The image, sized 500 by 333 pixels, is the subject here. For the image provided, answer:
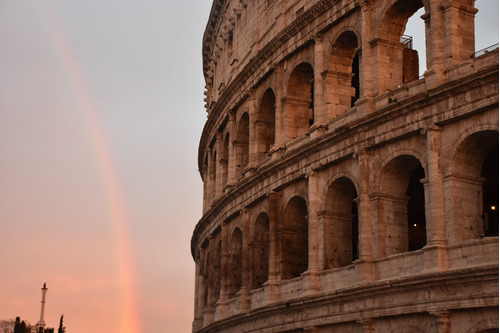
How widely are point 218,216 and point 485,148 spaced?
51.1 ft

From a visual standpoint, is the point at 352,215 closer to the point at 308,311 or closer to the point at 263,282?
the point at 308,311

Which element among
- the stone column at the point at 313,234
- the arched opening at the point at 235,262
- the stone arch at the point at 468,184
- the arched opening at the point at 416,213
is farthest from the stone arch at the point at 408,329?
the arched opening at the point at 235,262

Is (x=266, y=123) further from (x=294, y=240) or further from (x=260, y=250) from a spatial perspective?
(x=294, y=240)

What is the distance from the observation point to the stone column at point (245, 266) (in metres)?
30.2

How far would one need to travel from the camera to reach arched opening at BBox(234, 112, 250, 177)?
34.0m

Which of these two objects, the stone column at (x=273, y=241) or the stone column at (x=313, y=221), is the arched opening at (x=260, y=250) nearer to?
the stone column at (x=273, y=241)

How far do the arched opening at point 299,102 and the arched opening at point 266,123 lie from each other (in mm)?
2095

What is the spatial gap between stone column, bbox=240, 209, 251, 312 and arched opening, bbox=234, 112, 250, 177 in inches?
134

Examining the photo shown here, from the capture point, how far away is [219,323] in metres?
31.9

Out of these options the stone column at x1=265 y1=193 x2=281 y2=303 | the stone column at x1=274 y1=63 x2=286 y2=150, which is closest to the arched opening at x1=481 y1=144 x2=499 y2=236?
the stone column at x1=265 y1=193 x2=281 y2=303

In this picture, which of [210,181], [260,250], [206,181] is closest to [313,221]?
[260,250]

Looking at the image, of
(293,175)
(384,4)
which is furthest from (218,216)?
(384,4)

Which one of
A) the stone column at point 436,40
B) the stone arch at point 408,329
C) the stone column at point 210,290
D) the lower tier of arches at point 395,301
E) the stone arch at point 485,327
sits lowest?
the stone arch at point 485,327

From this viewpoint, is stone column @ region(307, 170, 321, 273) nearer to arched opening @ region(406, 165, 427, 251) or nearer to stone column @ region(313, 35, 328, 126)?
stone column @ region(313, 35, 328, 126)
